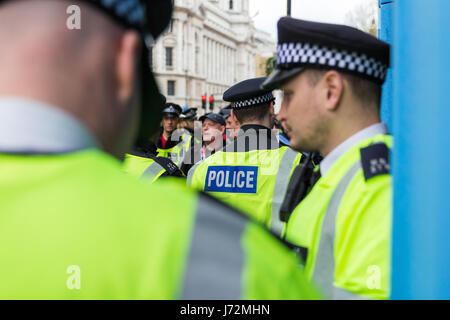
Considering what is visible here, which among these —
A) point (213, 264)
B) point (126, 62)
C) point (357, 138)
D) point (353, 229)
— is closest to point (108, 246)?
point (213, 264)

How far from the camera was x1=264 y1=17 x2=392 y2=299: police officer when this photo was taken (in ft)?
4.89

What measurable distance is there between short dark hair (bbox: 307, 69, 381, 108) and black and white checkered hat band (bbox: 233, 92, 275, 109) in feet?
7.55

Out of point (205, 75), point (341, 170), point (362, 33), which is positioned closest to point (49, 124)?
point (341, 170)

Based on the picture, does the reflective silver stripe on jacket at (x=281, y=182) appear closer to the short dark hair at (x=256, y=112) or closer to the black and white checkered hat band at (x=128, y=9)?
the short dark hair at (x=256, y=112)

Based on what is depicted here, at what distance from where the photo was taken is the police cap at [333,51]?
1.80m

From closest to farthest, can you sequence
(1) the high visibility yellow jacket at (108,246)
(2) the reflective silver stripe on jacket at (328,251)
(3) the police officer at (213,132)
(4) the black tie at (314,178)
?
(1) the high visibility yellow jacket at (108,246) < (2) the reflective silver stripe on jacket at (328,251) < (4) the black tie at (314,178) < (3) the police officer at (213,132)

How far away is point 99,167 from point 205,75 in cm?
7236

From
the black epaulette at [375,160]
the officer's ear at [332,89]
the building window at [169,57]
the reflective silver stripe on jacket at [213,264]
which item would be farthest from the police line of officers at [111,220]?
the building window at [169,57]

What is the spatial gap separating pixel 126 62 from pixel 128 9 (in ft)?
0.27

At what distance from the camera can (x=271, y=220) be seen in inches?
150

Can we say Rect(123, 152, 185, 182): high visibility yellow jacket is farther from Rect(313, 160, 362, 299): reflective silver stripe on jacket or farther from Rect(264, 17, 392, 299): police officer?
Rect(313, 160, 362, 299): reflective silver stripe on jacket

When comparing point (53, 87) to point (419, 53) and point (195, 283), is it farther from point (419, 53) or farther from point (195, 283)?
point (419, 53)

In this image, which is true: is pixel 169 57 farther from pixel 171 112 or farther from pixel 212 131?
pixel 212 131

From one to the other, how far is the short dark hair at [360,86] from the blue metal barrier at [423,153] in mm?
1020
